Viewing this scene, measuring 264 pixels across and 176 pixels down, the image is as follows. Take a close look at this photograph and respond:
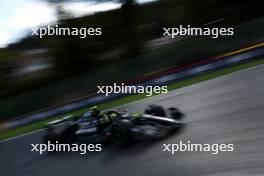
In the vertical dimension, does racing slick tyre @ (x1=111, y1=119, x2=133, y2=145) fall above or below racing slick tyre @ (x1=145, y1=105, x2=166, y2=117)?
below

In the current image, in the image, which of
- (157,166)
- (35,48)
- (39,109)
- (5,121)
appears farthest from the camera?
(35,48)

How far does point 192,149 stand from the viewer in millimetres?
4465

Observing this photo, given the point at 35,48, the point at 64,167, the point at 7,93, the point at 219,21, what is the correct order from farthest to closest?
the point at 35,48, the point at 7,93, the point at 219,21, the point at 64,167

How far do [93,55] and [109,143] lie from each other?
1303 centimetres

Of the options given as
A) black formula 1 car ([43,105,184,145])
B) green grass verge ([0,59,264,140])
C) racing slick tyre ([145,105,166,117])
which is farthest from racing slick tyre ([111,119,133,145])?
green grass verge ([0,59,264,140])

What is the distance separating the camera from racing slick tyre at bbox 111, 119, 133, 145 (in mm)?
5214

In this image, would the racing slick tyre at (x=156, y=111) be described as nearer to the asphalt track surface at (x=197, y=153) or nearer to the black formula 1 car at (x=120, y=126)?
the black formula 1 car at (x=120, y=126)

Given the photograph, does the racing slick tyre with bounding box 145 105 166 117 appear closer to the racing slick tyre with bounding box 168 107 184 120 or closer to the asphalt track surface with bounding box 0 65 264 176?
the racing slick tyre with bounding box 168 107 184 120

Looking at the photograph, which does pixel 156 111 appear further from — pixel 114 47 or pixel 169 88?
pixel 114 47

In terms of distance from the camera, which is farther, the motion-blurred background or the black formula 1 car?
the motion-blurred background

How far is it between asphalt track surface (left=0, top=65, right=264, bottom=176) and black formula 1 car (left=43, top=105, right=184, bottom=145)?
14 cm

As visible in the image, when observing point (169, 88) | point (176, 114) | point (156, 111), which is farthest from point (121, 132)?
point (169, 88)

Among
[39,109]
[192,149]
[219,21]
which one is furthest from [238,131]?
[219,21]

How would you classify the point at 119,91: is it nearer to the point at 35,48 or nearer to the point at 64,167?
the point at 64,167
